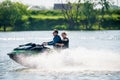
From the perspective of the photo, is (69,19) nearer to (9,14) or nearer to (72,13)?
(72,13)

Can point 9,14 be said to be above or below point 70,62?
above

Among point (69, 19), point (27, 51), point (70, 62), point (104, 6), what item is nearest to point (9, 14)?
point (69, 19)

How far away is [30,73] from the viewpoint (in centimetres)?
2173

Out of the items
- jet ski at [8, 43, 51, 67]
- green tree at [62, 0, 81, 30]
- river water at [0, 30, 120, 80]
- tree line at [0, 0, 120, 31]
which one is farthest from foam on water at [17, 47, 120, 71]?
green tree at [62, 0, 81, 30]

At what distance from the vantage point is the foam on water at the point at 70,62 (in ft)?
74.4

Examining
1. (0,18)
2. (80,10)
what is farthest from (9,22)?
(80,10)

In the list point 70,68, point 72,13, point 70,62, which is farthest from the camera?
point 72,13

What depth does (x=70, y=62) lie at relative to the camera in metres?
23.3

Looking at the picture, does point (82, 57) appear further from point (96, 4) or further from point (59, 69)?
point (96, 4)

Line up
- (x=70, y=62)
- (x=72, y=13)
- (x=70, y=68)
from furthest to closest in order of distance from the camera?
(x=72, y=13), (x=70, y=62), (x=70, y=68)

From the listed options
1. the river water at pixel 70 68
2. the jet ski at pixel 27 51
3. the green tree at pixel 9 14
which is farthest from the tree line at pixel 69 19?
the jet ski at pixel 27 51

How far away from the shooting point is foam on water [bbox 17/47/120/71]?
22688 millimetres

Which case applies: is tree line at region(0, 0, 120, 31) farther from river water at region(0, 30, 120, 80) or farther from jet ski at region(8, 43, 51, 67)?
jet ski at region(8, 43, 51, 67)

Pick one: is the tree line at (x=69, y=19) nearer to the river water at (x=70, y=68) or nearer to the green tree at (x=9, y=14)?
the green tree at (x=9, y=14)
